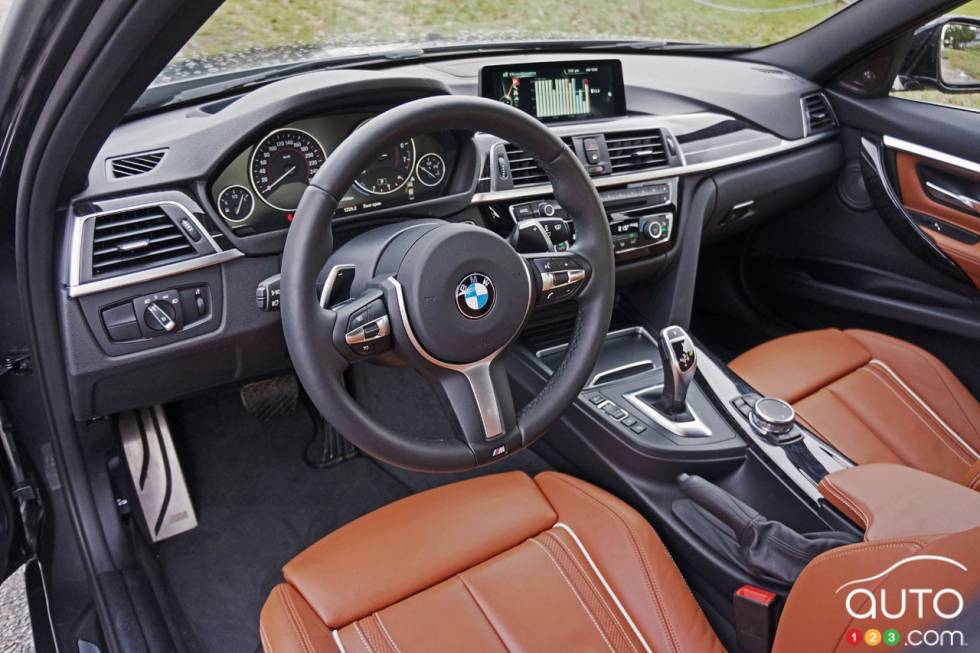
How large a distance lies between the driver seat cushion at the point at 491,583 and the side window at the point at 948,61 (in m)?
1.63

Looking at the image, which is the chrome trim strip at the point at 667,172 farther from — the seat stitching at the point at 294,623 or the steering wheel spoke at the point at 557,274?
the seat stitching at the point at 294,623

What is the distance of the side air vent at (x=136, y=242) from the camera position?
1.32 m

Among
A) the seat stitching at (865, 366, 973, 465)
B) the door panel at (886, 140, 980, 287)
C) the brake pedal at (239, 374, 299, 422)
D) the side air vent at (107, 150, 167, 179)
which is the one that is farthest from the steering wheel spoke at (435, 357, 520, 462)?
the door panel at (886, 140, 980, 287)

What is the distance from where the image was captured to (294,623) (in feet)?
4.17

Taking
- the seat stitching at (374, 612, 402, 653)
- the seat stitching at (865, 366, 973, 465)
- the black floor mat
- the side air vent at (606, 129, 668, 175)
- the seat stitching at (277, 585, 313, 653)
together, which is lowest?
the seat stitching at (865, 366, 973, 465)

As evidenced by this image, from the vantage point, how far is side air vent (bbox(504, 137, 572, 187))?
1734 millimetres

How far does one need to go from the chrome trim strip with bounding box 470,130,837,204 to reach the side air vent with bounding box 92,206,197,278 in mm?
588

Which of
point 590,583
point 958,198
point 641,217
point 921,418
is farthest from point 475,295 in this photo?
point 958,198

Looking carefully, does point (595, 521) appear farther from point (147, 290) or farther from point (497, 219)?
point (147, 290)

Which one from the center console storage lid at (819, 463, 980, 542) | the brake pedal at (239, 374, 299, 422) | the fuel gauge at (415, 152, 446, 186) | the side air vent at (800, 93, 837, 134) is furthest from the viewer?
the side air vent at (800, 93, 837, 134)

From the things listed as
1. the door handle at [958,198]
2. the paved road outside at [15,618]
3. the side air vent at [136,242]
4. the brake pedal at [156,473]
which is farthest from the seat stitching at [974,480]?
the paved road outside at [15,618]

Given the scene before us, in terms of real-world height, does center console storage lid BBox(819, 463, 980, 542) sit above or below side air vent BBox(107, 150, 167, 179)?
below

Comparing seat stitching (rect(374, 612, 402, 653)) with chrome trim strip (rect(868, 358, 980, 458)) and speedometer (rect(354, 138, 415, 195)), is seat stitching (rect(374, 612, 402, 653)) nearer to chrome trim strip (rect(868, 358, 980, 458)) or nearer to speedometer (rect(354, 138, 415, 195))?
speedometer (rect(354, 138, 415, 195))

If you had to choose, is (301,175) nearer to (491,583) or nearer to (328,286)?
(328,286)
